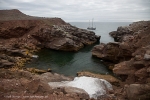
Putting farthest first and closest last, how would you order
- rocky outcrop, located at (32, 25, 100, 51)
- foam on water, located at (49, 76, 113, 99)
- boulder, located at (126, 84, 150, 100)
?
rocky outcrop, located at (32, 25, 100, 51) < foam on water, located at (49, 76, 113, 99) < boulder, located at (126, 84, 150, 100)

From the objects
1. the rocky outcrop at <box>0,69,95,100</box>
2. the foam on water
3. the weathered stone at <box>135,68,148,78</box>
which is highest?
the weathered stone at <box>135,68,148,78</box>

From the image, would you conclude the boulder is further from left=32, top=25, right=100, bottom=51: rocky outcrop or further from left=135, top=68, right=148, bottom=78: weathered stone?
left=32, top=25, right=100, bottom=51: rocky outcrop

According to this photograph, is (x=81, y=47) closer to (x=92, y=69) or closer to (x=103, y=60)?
(x=103, y=60)

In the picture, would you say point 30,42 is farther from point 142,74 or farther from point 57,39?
point 142,74

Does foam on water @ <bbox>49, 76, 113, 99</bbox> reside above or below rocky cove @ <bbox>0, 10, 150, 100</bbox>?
below

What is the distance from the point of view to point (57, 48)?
5544cm

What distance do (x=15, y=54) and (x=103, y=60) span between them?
23906 millimetres

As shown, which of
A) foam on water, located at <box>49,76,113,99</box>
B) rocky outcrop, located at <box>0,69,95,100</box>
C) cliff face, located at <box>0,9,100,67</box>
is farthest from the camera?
cliff face, located at <box>0,9,100,67</box>

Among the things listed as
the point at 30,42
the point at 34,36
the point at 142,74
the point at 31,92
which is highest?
the point at 34,36

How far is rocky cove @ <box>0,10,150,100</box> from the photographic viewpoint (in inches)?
637

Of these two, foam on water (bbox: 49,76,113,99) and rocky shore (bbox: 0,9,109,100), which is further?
rocky shore (bbox: 0,9,109,100)

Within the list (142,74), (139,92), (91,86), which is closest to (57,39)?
(91,86)

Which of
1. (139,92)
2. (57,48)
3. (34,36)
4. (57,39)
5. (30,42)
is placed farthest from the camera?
(34,36)

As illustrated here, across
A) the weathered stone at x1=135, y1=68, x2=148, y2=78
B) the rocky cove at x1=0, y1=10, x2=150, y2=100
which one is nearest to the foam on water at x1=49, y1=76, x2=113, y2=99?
the rocky cove at x1=0, y1=10, x2=150, y2=100
